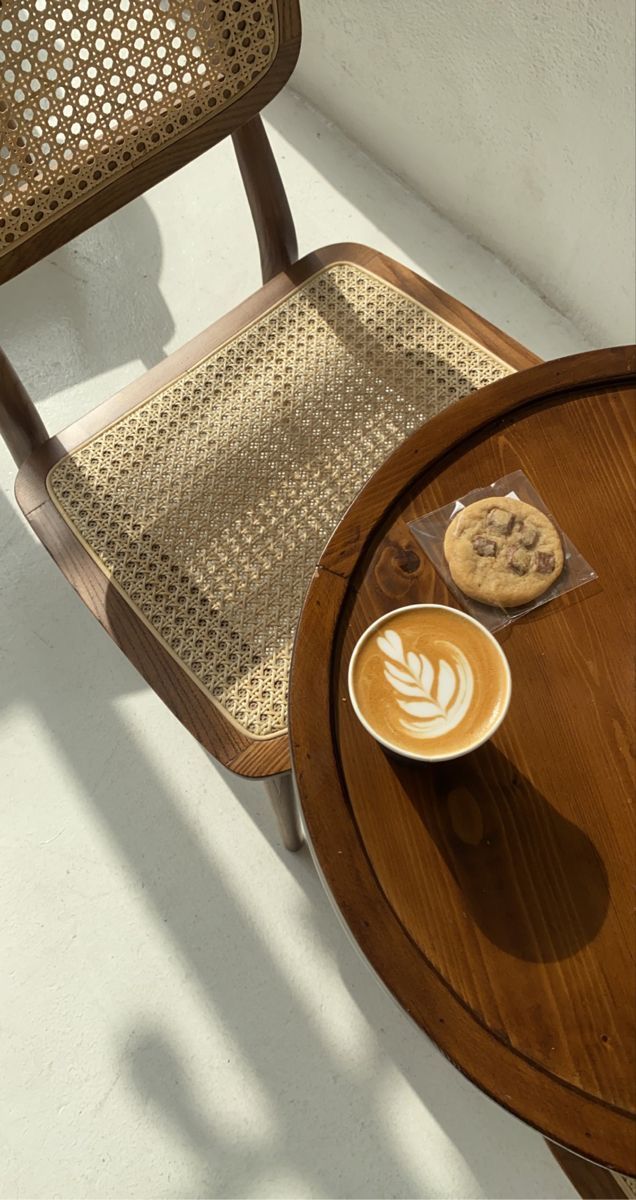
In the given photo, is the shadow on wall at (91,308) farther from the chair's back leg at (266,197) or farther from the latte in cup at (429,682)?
the latte in cup at (429,682)

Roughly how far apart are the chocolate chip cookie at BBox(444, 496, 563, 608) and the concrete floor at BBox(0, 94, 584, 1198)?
0.66 metres

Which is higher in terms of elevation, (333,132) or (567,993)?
(333,132)

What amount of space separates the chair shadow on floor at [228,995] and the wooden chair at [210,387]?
25 cm

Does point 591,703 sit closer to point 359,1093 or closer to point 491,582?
point 491,582

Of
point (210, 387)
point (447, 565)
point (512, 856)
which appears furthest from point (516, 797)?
point (210, 387)

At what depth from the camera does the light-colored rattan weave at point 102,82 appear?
3.37ft

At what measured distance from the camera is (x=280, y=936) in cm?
146

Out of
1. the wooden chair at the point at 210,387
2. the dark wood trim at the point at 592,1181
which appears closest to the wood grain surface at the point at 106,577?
the wooden chair at the point at 210,387

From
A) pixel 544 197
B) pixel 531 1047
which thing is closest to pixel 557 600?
pixel 531 1047

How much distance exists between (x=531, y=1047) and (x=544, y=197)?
1527 mm

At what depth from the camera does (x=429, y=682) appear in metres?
0.78

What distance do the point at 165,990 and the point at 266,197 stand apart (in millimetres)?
1122

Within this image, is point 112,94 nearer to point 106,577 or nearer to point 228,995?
point 106,577

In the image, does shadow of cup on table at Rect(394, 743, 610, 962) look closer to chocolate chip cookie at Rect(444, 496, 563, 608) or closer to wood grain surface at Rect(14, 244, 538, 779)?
chocolate chip cookie at Rect(444, 496, 563, 608)
